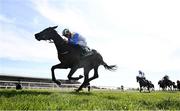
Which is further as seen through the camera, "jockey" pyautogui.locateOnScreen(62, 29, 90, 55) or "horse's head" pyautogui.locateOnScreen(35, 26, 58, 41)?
"horse's head" pyautogui.locateOnScreen(35, 26, 58, 41)

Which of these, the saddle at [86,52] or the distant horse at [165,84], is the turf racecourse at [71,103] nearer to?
the saddle at [86,52]

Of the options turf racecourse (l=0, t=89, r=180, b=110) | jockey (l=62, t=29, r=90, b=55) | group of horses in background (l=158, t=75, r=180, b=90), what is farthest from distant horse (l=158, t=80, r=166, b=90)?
turf racecourse (l=0, t=89, r=180, b=110)

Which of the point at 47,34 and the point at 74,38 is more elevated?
the point at 47,34

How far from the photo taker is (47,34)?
17.3 m

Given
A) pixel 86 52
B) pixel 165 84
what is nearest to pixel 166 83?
pixel 165 84

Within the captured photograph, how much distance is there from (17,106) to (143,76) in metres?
45.8

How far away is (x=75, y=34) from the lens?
16891mm

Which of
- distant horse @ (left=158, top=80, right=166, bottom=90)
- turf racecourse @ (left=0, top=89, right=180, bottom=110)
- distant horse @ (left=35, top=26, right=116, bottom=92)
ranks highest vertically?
distant horse @ (left=35, top=26, right=116, bottom=92)

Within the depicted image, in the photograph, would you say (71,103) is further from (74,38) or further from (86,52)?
(86,52)

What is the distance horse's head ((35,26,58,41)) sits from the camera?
17.2m

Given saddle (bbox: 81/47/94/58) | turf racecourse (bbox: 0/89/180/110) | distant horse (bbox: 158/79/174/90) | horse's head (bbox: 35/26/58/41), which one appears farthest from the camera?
distant horse (bbox: 158/79/174/90)

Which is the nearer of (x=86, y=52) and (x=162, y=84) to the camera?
(x=86, y=52)

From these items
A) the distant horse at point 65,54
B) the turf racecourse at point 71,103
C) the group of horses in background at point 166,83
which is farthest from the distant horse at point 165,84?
the turf racecourse at point 71,103

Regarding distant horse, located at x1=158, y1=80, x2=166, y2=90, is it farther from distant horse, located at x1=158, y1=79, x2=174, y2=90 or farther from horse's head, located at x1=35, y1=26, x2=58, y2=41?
horse's head, located at x1=35, y1=26, x2=58, y2=41
